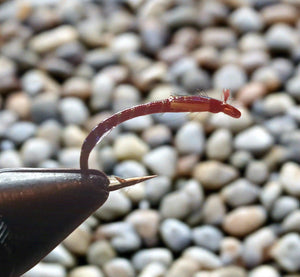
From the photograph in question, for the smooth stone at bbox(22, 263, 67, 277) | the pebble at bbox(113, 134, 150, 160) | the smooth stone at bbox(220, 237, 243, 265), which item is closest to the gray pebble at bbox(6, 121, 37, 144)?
the pebble at bbox(113, 134, 150, 160)

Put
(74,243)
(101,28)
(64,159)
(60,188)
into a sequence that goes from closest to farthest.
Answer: (60,188) → (74,243) → (64,159) → (101,28)

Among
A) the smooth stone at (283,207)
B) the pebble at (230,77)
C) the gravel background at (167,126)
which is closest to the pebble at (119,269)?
the gravel background at (167,126)

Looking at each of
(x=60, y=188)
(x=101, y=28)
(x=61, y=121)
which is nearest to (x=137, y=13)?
(x=101, y=28)

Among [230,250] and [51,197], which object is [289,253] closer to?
[230,250]

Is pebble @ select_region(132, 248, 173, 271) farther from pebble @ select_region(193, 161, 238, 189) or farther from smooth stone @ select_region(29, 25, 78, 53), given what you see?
smooth stone @ select_region(29, 25, 78, 53)

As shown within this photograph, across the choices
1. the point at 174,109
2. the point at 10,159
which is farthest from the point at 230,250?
the point at 174,109

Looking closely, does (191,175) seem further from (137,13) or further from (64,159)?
(137,13)
